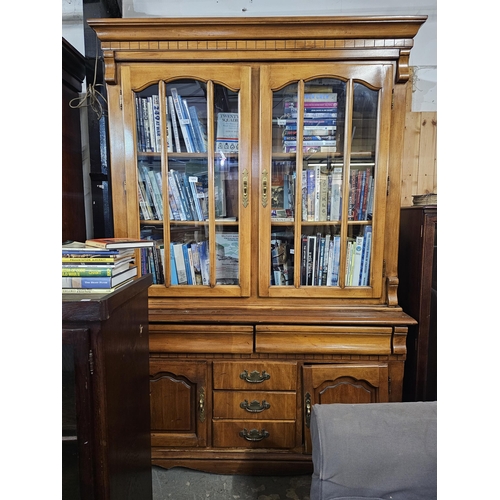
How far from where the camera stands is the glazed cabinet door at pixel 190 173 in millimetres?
1287

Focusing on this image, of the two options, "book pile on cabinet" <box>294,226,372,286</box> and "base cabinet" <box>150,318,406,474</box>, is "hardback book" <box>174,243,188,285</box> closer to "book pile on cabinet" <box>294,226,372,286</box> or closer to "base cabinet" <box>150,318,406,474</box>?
"base cabinet" <box>150,318,406,474</box>

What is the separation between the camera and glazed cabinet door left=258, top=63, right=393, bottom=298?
4.20 feet

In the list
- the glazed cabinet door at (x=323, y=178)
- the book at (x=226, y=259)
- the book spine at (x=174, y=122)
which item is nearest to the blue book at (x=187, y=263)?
the book at (x=226, y=259)

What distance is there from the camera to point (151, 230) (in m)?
1.40

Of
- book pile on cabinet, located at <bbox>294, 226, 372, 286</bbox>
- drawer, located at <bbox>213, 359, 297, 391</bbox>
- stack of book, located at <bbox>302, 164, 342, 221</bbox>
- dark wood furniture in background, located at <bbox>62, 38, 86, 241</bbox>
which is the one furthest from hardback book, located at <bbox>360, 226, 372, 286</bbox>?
dark wood furniture in background, located at <bbox>62, 38, 86, 241</bbox>

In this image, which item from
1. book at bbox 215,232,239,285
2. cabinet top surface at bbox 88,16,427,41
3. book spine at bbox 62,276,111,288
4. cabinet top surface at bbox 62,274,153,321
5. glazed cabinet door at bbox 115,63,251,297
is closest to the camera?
cabinet top surface at bbox 62,274,153,321

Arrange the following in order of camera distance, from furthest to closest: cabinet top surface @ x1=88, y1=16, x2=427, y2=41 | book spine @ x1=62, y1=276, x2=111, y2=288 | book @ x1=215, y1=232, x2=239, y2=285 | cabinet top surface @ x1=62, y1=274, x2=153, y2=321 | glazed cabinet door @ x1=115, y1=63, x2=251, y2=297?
1. book @ x1=215, y1=232, x2=239, y2=285
2. glazed cabinet door @ x1=115, y1=63, x2=251, y2=297
3. cabinet top surface @ x1=88, y1=16, x2=427, y2=41
4. book spine @ x1=62, y1=276, x2=111, y2=288
5. cabinet top surface @ x1=62, y1=274, x2=153, y2=321

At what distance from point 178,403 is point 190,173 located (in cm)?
101

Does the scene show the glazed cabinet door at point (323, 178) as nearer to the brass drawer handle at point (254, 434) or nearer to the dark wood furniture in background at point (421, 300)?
the dark wood furniture in background at point (421, 300)

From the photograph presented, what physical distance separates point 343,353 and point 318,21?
51.5 inches

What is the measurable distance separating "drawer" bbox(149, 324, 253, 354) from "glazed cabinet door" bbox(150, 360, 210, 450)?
64 millimetres
